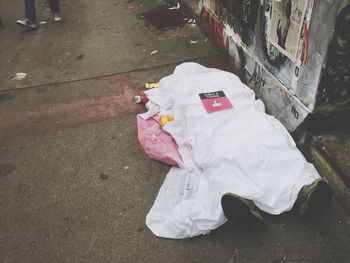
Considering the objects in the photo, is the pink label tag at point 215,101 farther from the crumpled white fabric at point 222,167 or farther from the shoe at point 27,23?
the shoe at point 27,23

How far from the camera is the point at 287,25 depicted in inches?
99.5

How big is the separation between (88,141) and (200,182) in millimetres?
1153

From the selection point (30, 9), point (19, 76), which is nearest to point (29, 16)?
point (30, 9)

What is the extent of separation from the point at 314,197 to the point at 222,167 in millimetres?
576

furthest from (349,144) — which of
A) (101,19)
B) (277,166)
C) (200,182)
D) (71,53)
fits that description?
(101,19)

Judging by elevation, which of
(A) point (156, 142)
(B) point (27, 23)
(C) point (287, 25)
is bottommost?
(A) point (156, 142)

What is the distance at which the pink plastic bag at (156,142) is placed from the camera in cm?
271

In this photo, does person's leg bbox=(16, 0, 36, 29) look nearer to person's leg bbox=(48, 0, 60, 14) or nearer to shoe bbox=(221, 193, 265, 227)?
person's leg bbox=(48, 0, 60, 14)

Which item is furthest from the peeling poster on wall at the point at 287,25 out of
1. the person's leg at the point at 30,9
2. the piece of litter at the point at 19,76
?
the person's leg at the point at 30,9

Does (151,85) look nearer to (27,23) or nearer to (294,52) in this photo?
(294,52)

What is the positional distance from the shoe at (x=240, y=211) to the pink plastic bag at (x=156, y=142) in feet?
2.19

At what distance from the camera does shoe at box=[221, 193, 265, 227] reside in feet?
6.65

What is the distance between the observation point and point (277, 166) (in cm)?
226

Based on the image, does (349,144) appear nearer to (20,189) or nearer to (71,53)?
(20,189)
